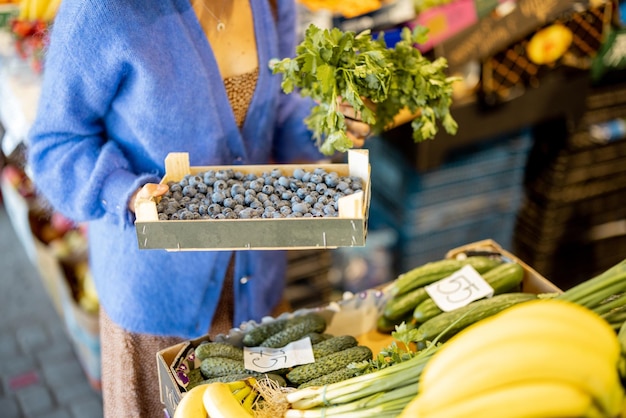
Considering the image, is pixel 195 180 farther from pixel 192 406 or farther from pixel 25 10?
pixel 25 10

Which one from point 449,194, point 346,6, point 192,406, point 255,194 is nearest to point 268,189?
point 255,194

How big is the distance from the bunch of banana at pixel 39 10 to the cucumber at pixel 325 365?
2199 millimetres

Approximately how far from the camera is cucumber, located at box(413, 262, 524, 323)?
157 centimetres

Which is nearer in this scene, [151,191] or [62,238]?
[151,191]

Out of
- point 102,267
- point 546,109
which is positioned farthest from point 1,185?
point 546,109

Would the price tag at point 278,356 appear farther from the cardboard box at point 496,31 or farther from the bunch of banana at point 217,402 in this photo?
the cardboard box at point 496,31

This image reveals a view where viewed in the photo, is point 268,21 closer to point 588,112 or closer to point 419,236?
point 419,236

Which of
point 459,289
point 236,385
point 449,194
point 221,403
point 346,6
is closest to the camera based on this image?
point 221,403

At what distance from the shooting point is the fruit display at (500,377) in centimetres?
82

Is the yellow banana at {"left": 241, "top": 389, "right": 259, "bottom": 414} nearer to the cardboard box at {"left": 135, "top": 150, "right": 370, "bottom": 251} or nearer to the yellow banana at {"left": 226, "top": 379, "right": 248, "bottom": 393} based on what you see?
the yellow banana at {"left": 226, "top": 379, "right": 248, "bottom": 393}

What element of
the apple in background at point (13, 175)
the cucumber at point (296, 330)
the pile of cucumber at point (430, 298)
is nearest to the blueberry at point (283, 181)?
the cucumber at point (296, 330)

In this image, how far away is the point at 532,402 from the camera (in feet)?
2.66

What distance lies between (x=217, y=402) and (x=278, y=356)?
10.5 inches

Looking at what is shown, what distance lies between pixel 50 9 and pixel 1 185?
153cm
